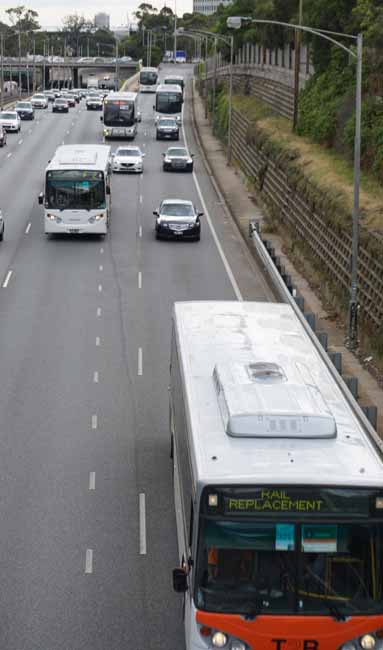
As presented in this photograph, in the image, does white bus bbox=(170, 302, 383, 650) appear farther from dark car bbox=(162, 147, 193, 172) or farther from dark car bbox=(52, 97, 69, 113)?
dark car bbox=(52, 97, 69, 113)

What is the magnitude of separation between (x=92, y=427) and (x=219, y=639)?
1098 centimetres

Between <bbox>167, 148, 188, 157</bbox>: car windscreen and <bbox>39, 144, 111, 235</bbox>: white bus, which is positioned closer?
<bbox>39, 144, 111, 235</bbox>: white bus

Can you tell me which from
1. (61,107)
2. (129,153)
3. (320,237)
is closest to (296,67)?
(129,153)

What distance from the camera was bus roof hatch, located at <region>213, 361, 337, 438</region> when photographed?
478 inches

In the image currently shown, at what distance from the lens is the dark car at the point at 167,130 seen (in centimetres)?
8306

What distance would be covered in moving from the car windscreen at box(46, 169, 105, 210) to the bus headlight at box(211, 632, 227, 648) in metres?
34.3

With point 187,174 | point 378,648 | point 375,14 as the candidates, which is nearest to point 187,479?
point 378,648

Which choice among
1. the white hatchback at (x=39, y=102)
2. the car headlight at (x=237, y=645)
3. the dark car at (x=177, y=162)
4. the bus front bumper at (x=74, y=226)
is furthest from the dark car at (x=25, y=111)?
the car headlight at (x=237, y=645)

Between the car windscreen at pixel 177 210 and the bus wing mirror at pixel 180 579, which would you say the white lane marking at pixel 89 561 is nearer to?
the bus wing mirror at pixel 180 579

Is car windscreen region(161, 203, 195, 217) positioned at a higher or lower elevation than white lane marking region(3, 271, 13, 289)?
higher

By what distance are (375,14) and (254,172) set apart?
64.1 feet

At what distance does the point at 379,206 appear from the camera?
1355 inches

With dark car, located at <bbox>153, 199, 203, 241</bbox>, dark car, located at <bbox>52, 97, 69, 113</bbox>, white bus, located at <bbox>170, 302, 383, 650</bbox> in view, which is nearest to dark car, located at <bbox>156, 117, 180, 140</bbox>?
dark car, located at <bbox>52, 97, 69, 113</bbox>

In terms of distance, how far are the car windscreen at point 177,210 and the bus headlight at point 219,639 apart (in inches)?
1380
